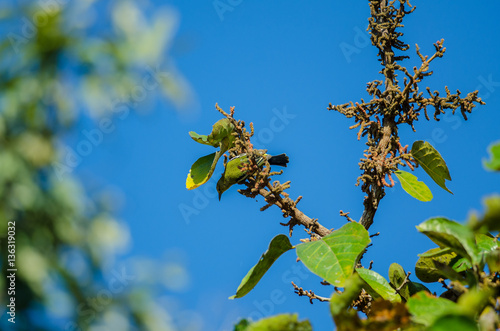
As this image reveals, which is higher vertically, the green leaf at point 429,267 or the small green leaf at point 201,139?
the small green leaf at point 201,139

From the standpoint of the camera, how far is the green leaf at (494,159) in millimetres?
844

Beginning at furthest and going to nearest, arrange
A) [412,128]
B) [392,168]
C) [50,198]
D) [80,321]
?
1. [412,128]
2. [392,168]
3. [50,198]
4. [80,321]

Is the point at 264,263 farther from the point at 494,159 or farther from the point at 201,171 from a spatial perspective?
the point at 494,159

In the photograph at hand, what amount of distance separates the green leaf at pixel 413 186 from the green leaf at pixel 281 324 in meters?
1.15

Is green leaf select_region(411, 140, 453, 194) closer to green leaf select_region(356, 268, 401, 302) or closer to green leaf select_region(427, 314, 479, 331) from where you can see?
green leaf select_region(356, 268, 401, 302)

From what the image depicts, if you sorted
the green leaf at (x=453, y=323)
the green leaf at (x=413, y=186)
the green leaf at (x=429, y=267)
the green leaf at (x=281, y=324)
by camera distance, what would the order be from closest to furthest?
the green leaf at (x=453, y=323), the green leaf at (x=281, y=324), the green leaf at (x=429, y=267), the green leaf at (x=413, y=186)

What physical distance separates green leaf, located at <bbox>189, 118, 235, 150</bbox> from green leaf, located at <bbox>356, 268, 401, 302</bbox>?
692 mm

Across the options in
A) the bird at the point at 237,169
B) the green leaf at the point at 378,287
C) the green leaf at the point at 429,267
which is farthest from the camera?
the bird at the point at 237,169

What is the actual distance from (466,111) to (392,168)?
0.41m

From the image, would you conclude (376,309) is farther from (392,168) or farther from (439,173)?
(439,173)

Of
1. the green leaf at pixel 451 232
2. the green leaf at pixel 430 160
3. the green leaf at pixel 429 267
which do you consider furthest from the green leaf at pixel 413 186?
the green leaf at pixel 451 232

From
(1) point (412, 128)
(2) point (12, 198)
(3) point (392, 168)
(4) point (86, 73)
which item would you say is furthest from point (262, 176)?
(2) point (12, 198)

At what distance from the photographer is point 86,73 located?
52.4 inches

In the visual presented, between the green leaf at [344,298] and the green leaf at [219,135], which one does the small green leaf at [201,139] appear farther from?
the green leaf at [344,298]
